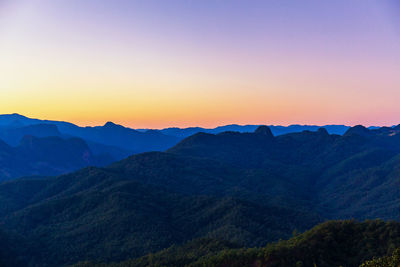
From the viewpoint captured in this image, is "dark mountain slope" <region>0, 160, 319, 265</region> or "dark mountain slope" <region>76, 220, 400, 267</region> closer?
"dark mountain slope" <region>76, 220, 400, 267</region>

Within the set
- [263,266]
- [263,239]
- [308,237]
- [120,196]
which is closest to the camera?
[263,266]

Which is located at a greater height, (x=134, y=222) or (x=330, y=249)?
(x=330, y=249)

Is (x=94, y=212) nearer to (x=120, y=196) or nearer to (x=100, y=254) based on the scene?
(x=120, y=196)

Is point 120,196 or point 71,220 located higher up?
point 120,196

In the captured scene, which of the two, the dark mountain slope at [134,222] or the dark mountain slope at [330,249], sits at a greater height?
the dark mountain slope at [330,249]

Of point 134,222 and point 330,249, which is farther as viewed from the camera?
point 134,222

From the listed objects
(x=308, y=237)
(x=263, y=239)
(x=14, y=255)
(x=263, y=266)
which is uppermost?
(x=308, y=237)

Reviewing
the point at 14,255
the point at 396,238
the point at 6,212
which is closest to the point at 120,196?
the point at 14,255

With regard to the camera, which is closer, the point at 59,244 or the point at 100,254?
the point at 100,254

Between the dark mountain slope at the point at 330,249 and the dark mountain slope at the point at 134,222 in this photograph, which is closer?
the dark mountain slope at the point at 330,249

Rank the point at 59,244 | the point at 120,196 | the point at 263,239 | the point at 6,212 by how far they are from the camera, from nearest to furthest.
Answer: the point at 263,239
the point at 59,244
the point at 120,196
the point at 6,212

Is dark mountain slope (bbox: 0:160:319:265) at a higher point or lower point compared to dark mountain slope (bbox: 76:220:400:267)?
lower
